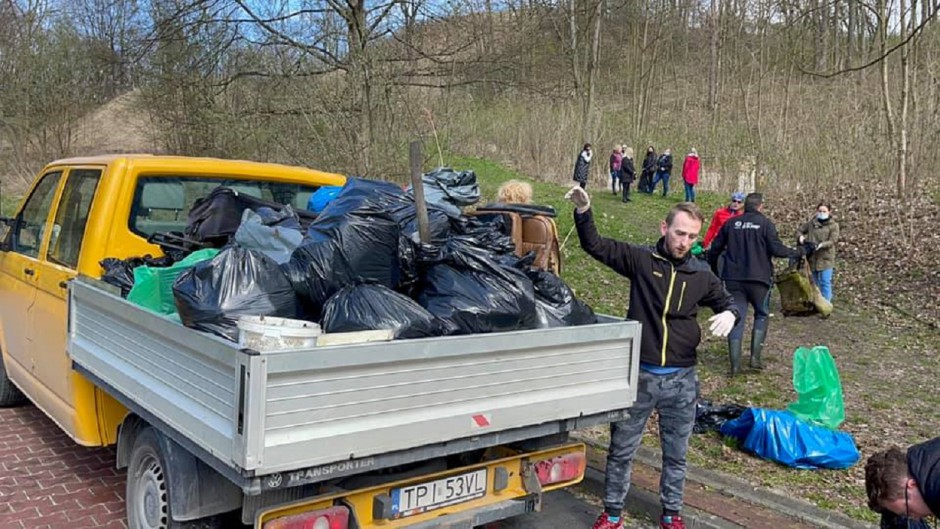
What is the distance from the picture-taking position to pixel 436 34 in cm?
1359

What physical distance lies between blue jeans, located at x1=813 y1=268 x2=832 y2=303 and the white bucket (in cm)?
900

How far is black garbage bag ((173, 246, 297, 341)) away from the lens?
3068 millimetres

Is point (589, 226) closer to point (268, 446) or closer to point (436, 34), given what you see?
point (268, 446)

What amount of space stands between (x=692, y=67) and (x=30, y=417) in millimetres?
30906

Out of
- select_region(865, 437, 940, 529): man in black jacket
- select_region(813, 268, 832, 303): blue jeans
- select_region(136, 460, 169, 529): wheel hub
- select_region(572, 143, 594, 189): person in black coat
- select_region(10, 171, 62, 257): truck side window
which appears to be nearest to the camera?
select_region(865, 437, 940, 529): man in black jacket

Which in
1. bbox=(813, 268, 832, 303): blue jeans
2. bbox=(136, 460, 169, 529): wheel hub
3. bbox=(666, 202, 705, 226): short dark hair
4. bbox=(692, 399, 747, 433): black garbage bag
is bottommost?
bbox=(692, 399, 747, 433): black garbage bag

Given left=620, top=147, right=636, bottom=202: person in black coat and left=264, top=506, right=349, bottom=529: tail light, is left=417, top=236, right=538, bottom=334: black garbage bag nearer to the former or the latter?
left=264, top=506, right=349, bottom=529: tail light

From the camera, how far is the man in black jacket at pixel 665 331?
3920 mm

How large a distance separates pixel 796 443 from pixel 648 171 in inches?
718

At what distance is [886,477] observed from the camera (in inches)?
99.3

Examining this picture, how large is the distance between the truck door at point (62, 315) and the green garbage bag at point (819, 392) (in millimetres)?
4589

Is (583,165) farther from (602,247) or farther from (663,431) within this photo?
(663,431)

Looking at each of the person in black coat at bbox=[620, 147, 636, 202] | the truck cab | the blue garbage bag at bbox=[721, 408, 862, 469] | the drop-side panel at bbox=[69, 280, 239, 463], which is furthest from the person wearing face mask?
the person in black coat at bbox=[620, 147, 636, 202]

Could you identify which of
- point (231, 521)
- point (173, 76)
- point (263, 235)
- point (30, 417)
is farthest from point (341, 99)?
point (231, 521)
